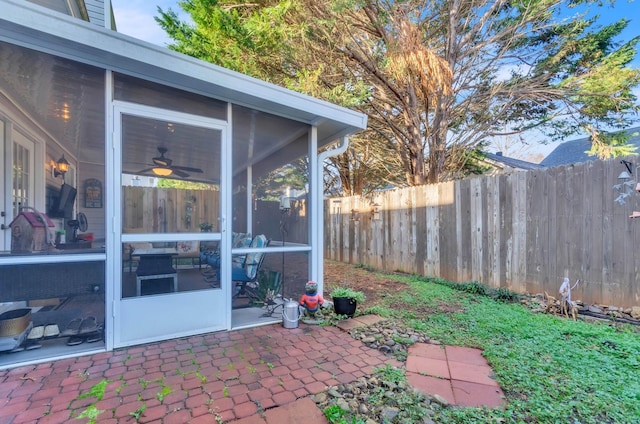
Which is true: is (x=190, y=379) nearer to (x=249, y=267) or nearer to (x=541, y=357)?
(x=249, y=267)

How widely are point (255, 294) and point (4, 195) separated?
2853 mm

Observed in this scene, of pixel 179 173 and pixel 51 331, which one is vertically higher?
pixel 179 173

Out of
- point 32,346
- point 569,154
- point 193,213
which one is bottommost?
point 32,346

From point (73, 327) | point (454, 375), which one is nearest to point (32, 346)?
point (73, 327)

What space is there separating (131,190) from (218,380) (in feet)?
5.88

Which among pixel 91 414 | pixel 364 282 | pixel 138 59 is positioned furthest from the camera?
pixel 364 282

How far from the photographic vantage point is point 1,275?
94.0 inches

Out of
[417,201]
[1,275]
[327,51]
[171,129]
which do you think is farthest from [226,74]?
[417,201]

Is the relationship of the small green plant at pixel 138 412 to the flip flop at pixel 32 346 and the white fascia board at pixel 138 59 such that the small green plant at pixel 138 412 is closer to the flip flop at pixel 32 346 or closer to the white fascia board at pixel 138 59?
the flip flop at pixel 32 346

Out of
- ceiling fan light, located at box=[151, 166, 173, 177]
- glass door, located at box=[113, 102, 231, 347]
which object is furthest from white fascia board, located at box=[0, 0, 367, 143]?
ceiling fan light, located at box=[151, 166, 173, 177]

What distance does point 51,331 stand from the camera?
2.78m

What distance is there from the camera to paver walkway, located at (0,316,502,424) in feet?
6.03

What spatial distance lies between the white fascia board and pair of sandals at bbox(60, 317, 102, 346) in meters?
2.31

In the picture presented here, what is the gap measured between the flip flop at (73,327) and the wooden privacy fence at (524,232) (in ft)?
16.2
